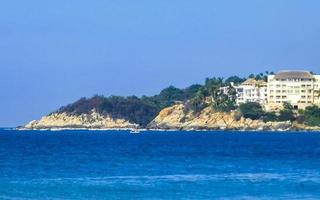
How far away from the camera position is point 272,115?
7224 inches

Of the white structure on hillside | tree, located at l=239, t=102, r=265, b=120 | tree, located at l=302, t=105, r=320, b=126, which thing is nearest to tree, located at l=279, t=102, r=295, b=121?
tree, located at l=302, t=105, r=320, b=126

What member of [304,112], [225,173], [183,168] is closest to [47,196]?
[225,173]

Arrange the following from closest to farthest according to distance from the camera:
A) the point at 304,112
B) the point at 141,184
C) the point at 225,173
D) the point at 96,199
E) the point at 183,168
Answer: the point at 96,199 < the point at 141,184 < the point at 225,173 < the point at 183,168 < the point at 304,112

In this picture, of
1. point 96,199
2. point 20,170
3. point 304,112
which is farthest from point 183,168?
point 304,112

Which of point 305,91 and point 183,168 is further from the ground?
point 305,91

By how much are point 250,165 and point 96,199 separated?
25009 millimetres

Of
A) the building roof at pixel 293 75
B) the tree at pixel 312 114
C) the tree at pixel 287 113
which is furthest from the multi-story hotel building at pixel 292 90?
the tree at pixel 312 114

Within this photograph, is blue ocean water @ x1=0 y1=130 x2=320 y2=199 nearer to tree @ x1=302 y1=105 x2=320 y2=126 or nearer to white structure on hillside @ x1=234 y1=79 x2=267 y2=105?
tree @ x1=302 y1=105 x2=320 y2=126

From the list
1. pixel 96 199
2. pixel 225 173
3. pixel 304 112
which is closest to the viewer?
pixel 96 199

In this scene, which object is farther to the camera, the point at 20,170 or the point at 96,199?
the point at 20,170

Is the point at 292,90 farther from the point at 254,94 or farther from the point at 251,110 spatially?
the point at 254,94

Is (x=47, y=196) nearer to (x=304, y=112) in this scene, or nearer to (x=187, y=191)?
(x=187, y=191)

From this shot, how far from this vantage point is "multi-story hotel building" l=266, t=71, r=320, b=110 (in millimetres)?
186625

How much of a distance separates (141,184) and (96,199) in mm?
7133
